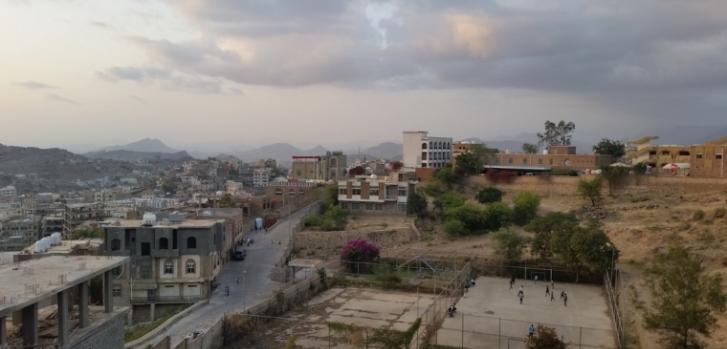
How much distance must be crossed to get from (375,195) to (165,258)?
22.5 meters

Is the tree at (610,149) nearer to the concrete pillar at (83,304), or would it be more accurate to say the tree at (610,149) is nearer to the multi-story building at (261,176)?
the concrete pillar at (83,304)

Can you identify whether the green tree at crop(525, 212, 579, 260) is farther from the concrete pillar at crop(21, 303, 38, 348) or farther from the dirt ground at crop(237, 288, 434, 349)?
the concrete pillar at crop(21, 303, 38, 348)

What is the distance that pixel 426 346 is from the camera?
75.6ft

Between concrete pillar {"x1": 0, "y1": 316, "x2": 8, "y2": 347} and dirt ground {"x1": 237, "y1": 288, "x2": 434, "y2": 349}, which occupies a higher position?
concrete pillar {"x1": 0, "y1": 316, "x2": 8, "y2": 347}

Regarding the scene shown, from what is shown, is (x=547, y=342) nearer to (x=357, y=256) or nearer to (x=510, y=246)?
(x=510, y=246)

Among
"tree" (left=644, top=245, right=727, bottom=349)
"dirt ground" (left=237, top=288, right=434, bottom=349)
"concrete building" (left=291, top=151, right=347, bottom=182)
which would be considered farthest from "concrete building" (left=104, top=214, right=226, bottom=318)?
"concrete building" (left=291, top=151, right=347, bottom=182)

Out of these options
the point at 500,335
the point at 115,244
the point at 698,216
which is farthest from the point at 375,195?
the point at 500,335

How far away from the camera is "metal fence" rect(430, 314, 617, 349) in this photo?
23484 mm

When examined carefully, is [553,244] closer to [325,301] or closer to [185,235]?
[325,301]

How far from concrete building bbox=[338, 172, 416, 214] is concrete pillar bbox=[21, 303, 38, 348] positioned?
1526 inches

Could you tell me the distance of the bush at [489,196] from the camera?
5647 centimetres

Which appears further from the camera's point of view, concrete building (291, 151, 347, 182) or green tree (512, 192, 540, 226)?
concrete building (291, 151, 347, 182)

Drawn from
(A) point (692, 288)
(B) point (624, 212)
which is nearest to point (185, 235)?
(A) point (692, 288)

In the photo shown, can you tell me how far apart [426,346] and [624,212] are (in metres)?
32.8
